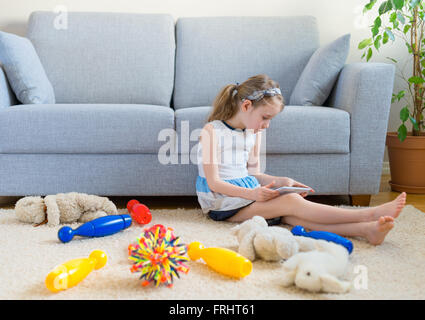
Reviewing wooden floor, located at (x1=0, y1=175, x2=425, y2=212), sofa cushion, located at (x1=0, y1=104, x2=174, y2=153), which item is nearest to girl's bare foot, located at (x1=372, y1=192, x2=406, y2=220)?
wooden floor, located at (x1=0, y1=175, x2=425, y2=212)

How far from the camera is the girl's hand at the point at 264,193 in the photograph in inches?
59.6

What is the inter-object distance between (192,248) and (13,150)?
1041mm

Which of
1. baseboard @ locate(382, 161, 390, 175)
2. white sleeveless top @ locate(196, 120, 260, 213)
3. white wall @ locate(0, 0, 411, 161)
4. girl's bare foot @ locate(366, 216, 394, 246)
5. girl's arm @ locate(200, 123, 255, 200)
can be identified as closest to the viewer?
girl's bare foot @ locate(366, 216, 394, 246)

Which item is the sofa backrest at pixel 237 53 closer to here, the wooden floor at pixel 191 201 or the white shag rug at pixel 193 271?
the wooden floor at pixel 191 201

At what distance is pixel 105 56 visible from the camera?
2469 millimetres

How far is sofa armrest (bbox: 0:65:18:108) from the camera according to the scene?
1961 mm

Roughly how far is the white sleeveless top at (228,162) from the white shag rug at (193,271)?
0.40 ft

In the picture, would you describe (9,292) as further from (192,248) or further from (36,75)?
(36,75)

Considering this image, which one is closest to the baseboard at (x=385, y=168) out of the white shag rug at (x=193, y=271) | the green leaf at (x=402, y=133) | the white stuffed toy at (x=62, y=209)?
the green leaf at (x=402, y=133)

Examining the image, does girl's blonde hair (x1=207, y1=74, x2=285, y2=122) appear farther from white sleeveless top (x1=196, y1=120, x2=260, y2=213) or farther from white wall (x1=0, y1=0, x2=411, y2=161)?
white wall (x1=0, y1=0, x2=411, y2=161)

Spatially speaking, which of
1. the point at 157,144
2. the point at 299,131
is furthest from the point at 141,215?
the point at 299,131

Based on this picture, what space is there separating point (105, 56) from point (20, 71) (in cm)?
52

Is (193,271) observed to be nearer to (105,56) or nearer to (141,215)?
(141,215)
